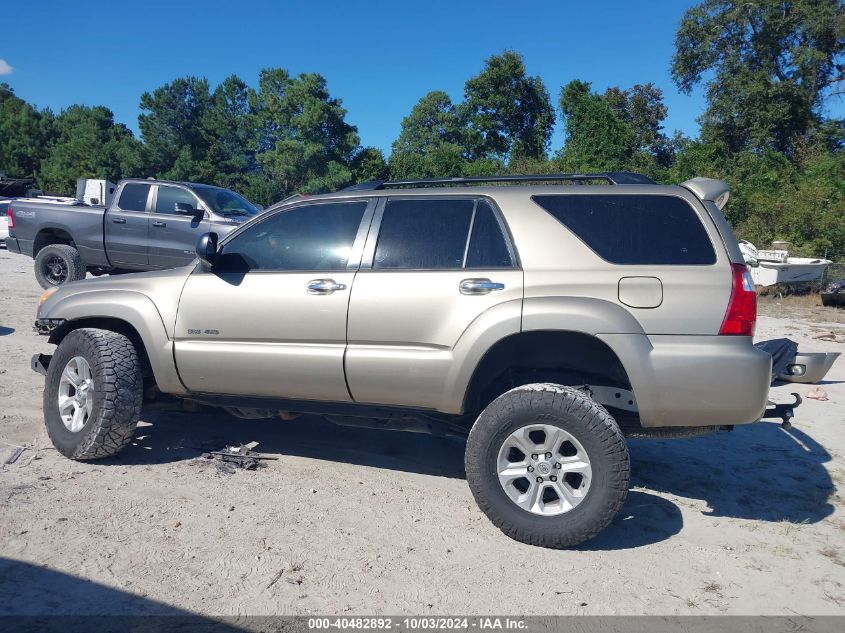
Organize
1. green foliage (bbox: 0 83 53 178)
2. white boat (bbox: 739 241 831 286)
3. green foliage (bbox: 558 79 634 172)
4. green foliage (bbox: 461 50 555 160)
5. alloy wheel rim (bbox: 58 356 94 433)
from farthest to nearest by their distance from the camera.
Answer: green foliage (bbox: 0 83 53 178) → green foliage (bbox: 461 50 555 160) → green foliage (bbox: 558 79 634 172) → white boat (bbox: 739 241 831 286) → alloy wheel rim (bbox: 58 356 94 433)

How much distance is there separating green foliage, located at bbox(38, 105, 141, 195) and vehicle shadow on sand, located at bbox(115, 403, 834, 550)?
4939 centimetres

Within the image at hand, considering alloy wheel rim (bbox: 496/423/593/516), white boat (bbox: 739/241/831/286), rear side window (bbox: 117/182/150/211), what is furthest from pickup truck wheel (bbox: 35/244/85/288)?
white boat (bbox: 739/241/831/286)

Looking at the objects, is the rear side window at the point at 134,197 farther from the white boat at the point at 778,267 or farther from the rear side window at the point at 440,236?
the white boat at the point at 778,267

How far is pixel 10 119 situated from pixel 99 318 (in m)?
67.2

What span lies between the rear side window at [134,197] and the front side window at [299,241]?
22.2 feet

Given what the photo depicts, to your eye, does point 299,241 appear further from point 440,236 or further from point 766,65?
point 766,65

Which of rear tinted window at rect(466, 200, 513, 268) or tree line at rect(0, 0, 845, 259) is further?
tree line at rect(0, 0, 845, 259)

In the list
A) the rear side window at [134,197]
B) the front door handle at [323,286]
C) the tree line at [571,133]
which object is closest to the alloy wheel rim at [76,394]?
the front door handle at [323,286]

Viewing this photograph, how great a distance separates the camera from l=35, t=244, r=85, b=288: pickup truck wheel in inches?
422

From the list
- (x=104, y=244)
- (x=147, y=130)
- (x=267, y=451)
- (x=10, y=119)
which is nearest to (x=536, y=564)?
(x=267, y=451)

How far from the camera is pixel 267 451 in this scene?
→ 16.4ft

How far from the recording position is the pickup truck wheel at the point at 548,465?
3535mm

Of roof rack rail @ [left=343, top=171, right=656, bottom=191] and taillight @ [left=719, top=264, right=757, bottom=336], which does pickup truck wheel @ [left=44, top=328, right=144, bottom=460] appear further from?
taillight @ [left=719, top=264, right=757, bottom=336]

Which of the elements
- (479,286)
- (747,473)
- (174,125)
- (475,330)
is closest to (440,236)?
(479,286)
